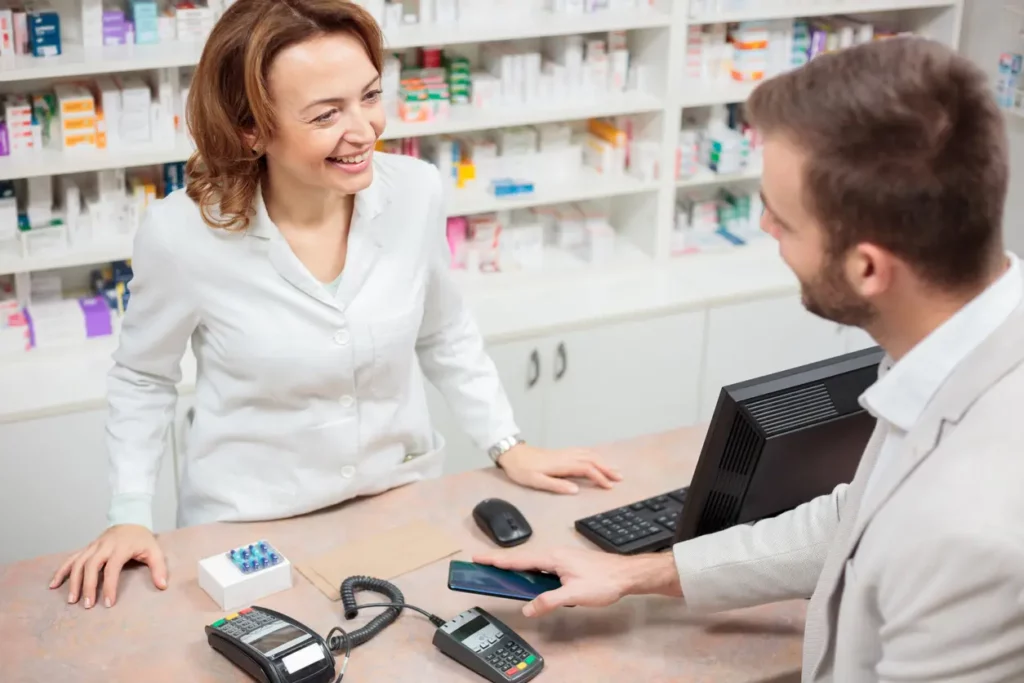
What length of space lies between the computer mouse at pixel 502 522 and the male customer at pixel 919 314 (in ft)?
2.19

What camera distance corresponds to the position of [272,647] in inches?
66.5

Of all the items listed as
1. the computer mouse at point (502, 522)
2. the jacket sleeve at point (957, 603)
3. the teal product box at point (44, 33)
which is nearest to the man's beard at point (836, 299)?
the jacket sleeve at point (957, 603)

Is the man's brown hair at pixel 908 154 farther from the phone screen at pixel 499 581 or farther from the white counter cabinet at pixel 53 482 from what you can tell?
the white counter cabinet at pixel 53 482

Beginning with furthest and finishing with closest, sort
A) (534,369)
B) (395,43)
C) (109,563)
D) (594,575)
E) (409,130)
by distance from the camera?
(534,369) < (409,130) < (395,43) < (109,563) < (594,575)

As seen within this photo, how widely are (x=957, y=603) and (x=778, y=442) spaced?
57 centimetres

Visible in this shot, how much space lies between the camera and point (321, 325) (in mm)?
2070

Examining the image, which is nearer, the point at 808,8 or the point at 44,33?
the point at 44,33

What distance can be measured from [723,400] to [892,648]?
1.81ft

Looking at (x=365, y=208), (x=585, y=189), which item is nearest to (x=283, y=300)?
(x=365, y=208)

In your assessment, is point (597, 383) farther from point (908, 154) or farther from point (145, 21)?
point (908, 154)

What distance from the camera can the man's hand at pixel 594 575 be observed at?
179cm

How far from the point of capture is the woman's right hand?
1.89 m

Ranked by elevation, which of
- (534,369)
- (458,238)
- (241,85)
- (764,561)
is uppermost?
(241,85)

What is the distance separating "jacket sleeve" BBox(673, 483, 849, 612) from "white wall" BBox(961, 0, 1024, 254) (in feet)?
9.02
